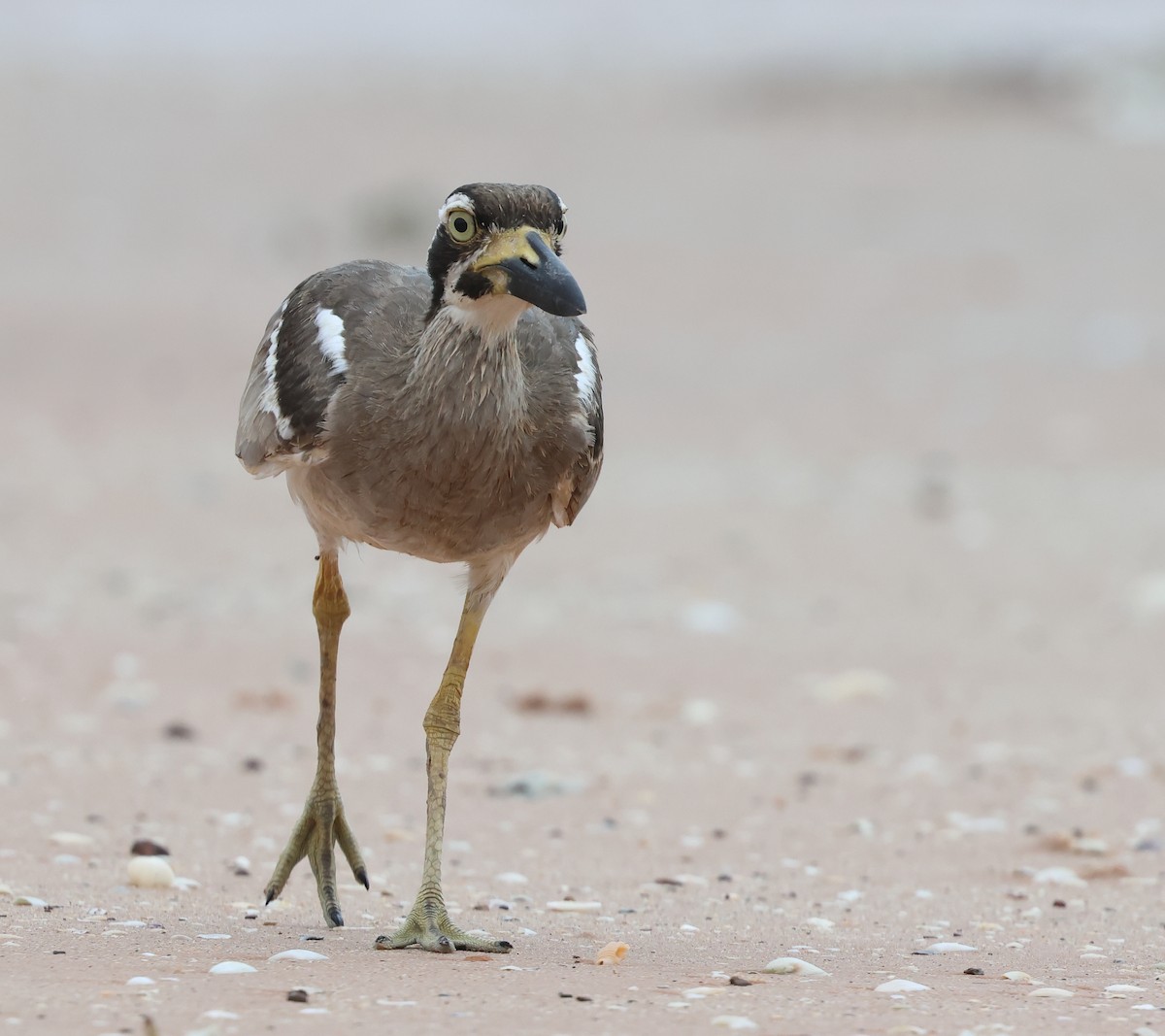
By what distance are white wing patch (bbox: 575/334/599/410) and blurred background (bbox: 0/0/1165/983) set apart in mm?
2114

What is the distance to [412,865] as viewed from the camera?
7.10 metres

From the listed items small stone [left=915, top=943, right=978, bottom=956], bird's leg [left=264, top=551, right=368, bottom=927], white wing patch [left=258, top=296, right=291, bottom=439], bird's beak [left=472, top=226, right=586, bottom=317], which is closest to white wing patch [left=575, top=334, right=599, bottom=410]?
bird's beak [left=472, top=226, right=586, bottom=317]

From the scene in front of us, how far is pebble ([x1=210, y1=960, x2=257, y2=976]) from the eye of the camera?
15.8 ft

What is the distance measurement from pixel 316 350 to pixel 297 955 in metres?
1.94

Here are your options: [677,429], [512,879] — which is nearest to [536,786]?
[512,879]

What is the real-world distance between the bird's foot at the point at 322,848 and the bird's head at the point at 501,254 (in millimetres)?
1889

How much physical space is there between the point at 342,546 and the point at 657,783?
2.47 meters

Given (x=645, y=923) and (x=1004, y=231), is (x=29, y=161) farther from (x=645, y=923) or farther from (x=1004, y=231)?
(x=645, y=923)

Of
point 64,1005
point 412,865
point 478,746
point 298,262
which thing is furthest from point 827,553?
point 298,262

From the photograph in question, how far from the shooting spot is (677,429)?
17812 mm

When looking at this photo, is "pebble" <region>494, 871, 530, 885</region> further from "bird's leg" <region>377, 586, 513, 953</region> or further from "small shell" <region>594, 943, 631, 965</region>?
"small shell" <region>594, 943, 631, 965</region>

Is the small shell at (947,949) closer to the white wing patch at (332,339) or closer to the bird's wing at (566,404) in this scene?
the bird's wing at (566,404)

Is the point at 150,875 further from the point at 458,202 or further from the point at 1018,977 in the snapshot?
the point at 1018,977

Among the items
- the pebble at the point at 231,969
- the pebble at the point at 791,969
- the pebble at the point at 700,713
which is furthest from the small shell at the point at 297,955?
the pebble at the point at 700,713
